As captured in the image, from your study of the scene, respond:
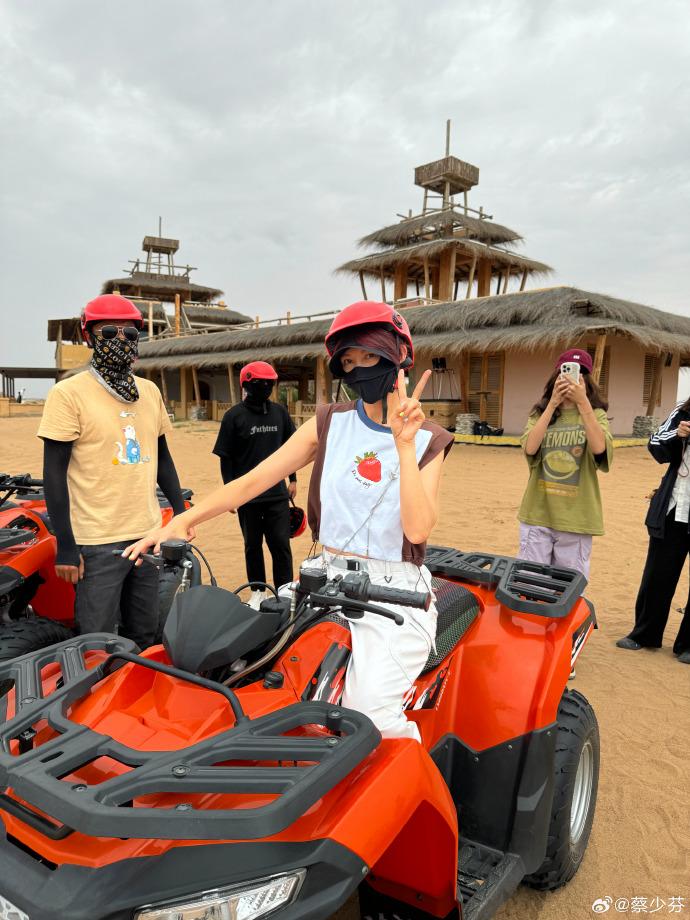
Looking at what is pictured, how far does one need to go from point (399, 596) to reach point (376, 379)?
0.72 metres

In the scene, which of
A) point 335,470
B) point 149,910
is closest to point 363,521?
point 335,470

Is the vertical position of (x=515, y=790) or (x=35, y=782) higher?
(x=35, y=782)

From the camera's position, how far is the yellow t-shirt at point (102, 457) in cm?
268

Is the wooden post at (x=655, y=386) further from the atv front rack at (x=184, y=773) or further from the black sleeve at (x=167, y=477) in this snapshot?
the atv front rack at (x=184, y=773)

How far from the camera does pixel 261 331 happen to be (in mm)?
24203

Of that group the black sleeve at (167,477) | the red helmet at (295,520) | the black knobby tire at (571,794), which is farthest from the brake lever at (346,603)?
the red helmet at (295,520)

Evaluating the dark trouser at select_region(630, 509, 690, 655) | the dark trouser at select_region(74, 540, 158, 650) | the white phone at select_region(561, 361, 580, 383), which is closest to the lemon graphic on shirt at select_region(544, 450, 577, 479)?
the white phone at select_region(561, 361, 580, 383)

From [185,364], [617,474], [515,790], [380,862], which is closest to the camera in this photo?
[380,862]

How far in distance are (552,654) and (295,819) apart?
1322 millimetres

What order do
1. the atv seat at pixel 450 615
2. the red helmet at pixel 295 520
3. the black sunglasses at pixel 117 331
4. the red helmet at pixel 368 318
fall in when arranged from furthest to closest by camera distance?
the red helmet at pixel 295 520 < the black sunglasses at pixel 117 331 < the atv seat at pixel 450 615 < the red helmet at pixel 368 318

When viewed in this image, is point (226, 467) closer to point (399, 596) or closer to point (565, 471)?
point (565, 471)

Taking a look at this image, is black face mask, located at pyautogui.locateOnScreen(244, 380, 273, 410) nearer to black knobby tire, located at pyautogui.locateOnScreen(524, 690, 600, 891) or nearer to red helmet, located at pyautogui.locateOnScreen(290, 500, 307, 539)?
red helmet, located at pyautogui.locateOnScreen(290, 500, 307, 539)

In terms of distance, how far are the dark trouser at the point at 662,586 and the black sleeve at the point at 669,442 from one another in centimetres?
38

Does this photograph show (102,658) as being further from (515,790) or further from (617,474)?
(617,474)
